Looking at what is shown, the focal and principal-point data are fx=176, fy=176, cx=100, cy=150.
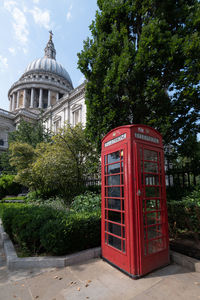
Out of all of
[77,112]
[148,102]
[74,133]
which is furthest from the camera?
[77,112]

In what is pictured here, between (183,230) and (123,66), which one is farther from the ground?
(123,66)

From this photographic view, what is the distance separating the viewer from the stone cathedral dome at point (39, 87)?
5059 cm

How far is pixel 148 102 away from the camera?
6.53 m

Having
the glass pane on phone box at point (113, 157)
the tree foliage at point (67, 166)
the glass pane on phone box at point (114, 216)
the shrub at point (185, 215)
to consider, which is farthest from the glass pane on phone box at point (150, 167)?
the tree foliage at point (67, 166)

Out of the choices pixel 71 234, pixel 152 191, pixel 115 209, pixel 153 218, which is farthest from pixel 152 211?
pixel 71 234

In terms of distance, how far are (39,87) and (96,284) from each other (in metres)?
54.8

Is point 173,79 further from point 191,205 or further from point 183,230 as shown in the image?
point 183,230

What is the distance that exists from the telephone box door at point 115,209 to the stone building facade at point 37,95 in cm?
2671

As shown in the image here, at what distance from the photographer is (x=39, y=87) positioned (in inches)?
2002

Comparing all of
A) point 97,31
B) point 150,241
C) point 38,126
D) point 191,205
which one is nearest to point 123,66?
point 97,31

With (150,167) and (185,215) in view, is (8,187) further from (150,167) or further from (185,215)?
(150,167)

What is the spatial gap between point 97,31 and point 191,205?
7364 millimetres

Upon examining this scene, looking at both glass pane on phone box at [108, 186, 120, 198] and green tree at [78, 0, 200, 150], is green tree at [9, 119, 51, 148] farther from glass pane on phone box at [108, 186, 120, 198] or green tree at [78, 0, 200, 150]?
glass pane on phone box at [108, 186, 120, 198]

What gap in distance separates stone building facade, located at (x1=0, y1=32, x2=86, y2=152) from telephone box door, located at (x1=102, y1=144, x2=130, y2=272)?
26708mm
